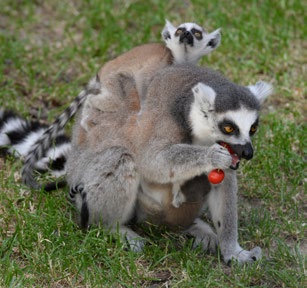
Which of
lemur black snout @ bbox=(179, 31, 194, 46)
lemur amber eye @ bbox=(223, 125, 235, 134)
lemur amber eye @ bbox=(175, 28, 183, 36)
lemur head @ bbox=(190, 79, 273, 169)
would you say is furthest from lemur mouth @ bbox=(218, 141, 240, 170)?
lemur amber eye @ bbox=(175, 28, 183, 36)

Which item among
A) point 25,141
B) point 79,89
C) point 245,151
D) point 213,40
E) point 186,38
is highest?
point 186,38

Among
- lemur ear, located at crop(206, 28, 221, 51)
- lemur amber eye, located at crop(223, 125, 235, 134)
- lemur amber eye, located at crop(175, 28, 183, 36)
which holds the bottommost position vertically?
lemur ear, located at crop(206, 28, 221, 51)

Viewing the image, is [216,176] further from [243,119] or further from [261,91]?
[261,91]

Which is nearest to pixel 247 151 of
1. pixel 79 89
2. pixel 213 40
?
pixel 213 40

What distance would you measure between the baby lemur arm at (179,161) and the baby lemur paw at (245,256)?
2.12ft

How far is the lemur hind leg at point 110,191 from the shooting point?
4.98 metres

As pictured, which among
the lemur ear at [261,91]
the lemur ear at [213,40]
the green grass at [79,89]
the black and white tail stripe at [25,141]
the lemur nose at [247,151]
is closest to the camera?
the lemur nose at [247,151]

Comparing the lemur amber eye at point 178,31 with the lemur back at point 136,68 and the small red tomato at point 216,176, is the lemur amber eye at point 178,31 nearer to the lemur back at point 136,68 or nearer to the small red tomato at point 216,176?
the lemur back at point 136,68

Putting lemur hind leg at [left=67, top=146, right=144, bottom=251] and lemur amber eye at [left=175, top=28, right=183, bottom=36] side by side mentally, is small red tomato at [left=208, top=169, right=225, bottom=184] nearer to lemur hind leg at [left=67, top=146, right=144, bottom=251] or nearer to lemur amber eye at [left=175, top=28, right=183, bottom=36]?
lemur hind leg at [left=67, top=146, right=144, bottom=251]

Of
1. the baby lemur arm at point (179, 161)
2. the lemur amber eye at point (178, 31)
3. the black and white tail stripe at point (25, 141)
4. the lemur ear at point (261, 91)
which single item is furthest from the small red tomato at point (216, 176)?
the lemur amber eye at point (178, 31)

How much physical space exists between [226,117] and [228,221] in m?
0.85

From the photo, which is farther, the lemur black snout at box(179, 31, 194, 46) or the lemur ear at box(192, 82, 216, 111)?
the lemur black snout at box(179, 31, 194, 46)

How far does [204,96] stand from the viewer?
468 cm

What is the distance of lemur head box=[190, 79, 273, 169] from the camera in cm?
451
